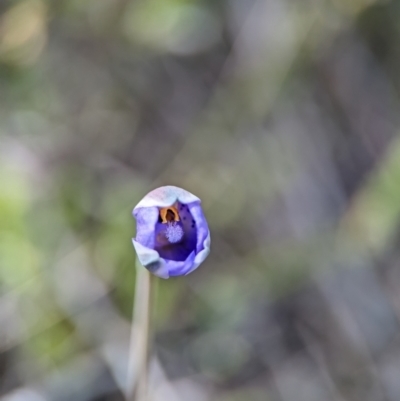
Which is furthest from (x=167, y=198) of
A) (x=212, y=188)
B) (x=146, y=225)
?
(x=212, y=188)

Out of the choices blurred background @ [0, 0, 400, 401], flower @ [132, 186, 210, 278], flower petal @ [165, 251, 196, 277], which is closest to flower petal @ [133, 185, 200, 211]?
flower @ [132, 186, 210, 278]

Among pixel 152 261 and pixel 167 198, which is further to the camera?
pixel 167 198

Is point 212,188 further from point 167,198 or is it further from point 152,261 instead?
point 152,261

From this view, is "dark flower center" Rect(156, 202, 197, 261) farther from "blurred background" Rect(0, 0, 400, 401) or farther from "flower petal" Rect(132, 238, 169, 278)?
"blurred background" Rect(0, 0, 400, 401)

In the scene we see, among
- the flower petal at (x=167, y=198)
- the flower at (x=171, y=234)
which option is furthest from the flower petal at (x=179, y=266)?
the flower petal at (x=167, y=198)

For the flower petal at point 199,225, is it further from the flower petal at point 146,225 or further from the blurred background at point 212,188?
the blurred background at point 212,188

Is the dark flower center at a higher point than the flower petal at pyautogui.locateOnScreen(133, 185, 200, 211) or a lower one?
lower
